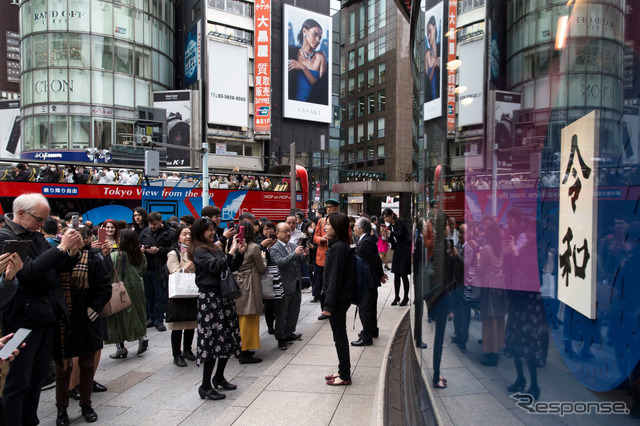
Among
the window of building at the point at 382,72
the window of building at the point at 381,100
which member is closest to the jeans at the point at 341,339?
the window of building at the point at 381,100

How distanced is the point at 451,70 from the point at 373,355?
4023 mm

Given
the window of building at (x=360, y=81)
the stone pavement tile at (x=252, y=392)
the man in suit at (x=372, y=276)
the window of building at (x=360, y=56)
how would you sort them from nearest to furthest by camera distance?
the stone pavement tile at (x=252, y=392)
the man in suit at (x=372, y=276)
the window of building at (x=360, y=56)
the window of building at (x=360, y=81)

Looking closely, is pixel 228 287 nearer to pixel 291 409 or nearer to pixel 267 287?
pixel 291 409

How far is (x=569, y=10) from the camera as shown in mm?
1164

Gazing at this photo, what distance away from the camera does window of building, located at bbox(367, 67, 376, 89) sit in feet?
167

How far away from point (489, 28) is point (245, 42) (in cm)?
3642

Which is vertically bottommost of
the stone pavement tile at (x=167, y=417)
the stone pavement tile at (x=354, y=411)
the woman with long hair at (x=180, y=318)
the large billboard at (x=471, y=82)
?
the stone pavement tile at (x=167, y=417)

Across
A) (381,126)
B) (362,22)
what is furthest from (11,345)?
(362,22)

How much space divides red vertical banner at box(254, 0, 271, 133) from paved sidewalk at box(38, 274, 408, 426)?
30838 mm

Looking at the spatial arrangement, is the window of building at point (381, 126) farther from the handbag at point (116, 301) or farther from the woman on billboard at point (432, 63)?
the woman on billboard at point (432, 63)

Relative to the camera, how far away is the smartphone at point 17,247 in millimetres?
2600

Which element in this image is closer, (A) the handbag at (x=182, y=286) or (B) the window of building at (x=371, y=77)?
(A) the handbag at (x=182, y=286)

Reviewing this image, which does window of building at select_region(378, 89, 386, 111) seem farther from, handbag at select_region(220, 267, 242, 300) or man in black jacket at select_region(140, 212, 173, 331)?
handbag at select_region(220, 267, 242, 300)

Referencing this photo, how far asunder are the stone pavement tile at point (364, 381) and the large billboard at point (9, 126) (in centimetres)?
4078
